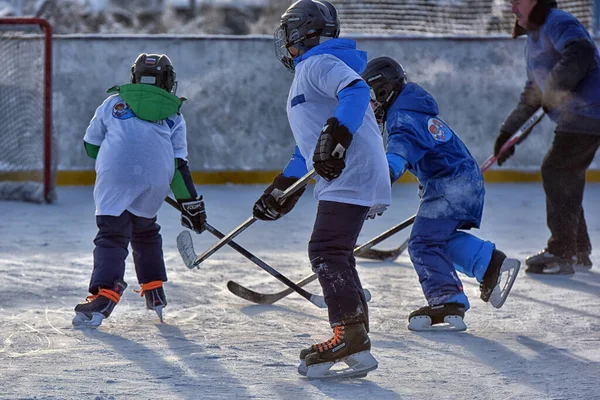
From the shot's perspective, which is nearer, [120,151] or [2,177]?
[120,151]

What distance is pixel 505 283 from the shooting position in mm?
4281

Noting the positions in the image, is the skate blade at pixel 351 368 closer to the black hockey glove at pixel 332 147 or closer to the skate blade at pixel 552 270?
the black hockey glove at pixel 332 147

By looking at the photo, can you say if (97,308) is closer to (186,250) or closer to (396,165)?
(186,250)

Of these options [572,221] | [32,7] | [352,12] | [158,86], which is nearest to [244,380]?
[158,86]

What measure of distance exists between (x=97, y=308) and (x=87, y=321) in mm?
60

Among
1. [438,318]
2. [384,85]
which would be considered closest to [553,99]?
[384,85]

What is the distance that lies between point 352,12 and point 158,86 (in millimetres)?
7493

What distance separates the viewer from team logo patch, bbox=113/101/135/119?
4.23 metres

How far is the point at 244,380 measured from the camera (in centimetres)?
332

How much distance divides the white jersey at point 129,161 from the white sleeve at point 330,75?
0.99 metres

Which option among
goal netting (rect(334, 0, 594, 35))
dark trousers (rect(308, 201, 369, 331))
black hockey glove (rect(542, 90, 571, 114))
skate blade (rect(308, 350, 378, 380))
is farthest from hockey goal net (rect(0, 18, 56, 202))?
skate blade (rect(308, 350, 378, 380))

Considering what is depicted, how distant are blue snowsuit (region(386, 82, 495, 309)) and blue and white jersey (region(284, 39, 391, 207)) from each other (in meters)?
0.59

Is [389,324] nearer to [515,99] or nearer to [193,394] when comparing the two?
[193,394]

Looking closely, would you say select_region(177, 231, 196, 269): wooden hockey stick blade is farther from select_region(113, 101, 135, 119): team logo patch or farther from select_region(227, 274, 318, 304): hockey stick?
select_region(113, 101, 135, 119): team logo patch
